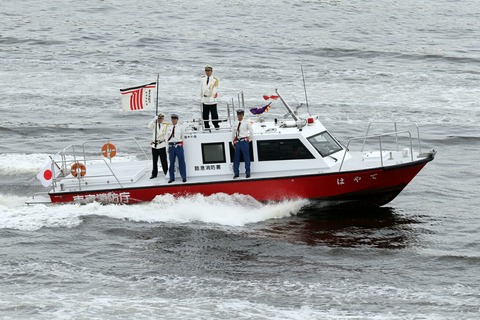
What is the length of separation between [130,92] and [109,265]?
4.47 metres

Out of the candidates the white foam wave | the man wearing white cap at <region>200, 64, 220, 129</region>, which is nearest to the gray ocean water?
the white foam wave

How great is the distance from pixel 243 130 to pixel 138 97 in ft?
9.02

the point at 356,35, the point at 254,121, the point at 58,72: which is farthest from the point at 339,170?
the point at 356,35

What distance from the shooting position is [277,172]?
20.9m

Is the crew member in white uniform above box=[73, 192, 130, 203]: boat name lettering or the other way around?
above

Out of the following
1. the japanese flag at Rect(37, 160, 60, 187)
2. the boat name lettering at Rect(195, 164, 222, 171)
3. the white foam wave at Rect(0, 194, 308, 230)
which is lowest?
the white foam wave at Rect(0, 194, 308, 230)

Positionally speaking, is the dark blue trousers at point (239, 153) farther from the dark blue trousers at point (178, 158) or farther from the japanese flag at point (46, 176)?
the japanese flag at point (46, 176)

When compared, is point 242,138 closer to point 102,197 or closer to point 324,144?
point 324,144

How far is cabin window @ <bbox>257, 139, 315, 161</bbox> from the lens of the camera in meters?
20.7

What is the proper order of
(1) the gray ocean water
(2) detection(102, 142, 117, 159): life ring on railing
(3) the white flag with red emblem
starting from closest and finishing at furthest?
(1) the gray ocean water
(3) the white flag with red emblem
(2) detection(102, 142, 117, 159): life ring on railing

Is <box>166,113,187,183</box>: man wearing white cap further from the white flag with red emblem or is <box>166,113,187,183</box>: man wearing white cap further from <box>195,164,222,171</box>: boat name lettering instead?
the white flag with red emblem

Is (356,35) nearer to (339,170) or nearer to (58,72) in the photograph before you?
(58,72)

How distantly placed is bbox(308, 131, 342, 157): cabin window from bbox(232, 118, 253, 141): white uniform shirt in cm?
152

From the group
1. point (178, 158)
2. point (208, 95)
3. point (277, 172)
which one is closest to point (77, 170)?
point (178, 158)
